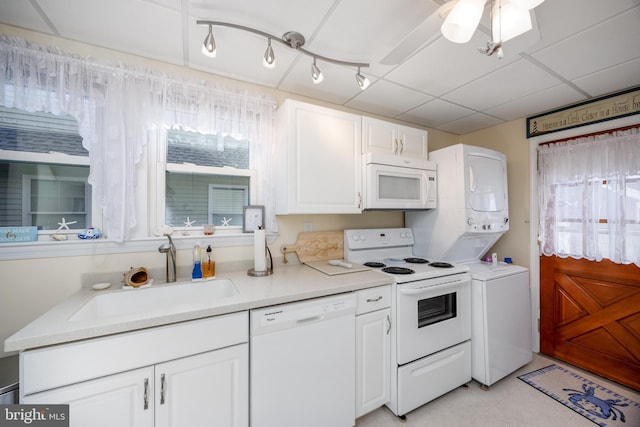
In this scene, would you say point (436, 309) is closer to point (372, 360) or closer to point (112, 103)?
point (372, 360)

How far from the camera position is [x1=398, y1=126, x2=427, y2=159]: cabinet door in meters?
2.32

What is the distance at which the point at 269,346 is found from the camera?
133 centimetres

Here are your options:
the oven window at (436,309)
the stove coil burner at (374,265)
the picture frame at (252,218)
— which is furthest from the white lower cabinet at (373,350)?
the picture frame at (252,218)

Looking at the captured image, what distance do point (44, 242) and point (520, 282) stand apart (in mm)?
3531

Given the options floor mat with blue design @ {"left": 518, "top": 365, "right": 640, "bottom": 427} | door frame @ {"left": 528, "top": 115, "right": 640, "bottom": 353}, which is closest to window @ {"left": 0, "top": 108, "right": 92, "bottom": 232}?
floor mat with blue design @ {"left": 518, "top": 365, "right": 640, "bottom": 427}

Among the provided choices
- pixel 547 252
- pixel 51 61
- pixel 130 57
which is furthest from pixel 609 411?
pixel 51 61

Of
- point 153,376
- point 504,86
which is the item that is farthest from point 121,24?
point 504,86

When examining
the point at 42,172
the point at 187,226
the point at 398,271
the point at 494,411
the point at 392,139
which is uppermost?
the point at 392,139

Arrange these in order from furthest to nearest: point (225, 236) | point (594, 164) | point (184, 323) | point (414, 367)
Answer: point (594, 164)
point (225, 236)
point (414, 367)
point (184, 323)

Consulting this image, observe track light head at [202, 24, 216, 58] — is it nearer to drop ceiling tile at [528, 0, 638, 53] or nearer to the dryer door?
drop ceiling tile at [528, 0, 638, 53]

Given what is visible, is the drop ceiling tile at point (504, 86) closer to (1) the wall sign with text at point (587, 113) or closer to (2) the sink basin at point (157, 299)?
(1) the wall sign with text at point (587, 113)

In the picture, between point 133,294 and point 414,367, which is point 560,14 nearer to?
point 414,367

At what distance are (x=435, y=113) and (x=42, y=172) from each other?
3173 millimetres

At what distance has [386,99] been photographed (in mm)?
2295
